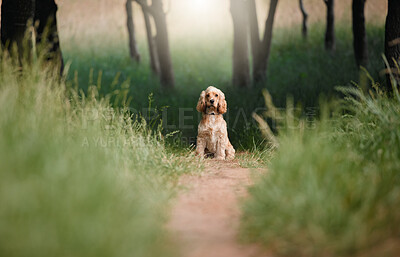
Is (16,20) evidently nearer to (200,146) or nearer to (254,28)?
(200,146)

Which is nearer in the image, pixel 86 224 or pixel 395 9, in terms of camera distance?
pixel 86 224

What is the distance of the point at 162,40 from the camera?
1286 centimetres

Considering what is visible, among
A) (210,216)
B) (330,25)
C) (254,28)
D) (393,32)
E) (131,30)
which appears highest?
(131,30)

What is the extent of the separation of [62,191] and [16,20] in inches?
Answer: 157

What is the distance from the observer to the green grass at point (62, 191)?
2494 millimetres

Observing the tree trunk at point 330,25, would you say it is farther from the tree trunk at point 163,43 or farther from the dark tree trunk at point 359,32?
the tree trunk at point 163,43

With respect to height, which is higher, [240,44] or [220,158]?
[240,44]

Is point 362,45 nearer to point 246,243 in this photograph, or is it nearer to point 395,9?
point 395,9

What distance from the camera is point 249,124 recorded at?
7738 millimetres

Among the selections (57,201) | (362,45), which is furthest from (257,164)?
(362,45)

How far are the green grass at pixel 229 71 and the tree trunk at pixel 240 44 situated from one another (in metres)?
0.54

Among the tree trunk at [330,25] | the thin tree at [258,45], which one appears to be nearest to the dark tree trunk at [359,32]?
the thin tree at [258,45]

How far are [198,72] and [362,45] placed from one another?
25.3ft

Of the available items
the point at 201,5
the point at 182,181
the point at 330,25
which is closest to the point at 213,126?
the point at 182,181
